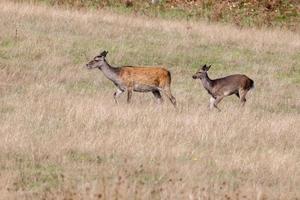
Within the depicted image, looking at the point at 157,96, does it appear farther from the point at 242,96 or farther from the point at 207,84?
the point at 242,96

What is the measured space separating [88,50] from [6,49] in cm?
270

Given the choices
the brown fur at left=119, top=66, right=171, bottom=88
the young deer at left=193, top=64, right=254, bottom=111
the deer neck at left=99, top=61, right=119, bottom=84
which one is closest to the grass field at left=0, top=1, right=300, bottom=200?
the young deer at left=193, top=64, right=254, bottom=111

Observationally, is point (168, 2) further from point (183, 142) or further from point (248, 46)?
point (183, 142)

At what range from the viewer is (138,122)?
43.5ft

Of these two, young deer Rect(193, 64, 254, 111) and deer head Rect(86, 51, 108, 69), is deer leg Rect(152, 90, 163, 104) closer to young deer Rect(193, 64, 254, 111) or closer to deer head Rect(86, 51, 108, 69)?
young deer Rect(193, 64, 254, 111)

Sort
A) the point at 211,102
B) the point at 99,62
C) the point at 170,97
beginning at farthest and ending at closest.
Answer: the point at 99,62 < the point at 211,102 < the point at 170,97

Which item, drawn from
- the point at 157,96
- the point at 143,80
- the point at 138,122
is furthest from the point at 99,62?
the point at 138,122

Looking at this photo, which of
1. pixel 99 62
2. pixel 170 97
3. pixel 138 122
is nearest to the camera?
pixel 138 122

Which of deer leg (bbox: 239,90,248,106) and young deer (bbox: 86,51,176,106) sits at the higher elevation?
young deer (bbox: 86,51,176,106)

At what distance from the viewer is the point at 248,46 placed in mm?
26750

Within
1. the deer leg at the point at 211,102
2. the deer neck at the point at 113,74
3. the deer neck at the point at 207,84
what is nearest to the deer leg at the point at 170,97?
the deer leg at the point at 211,102

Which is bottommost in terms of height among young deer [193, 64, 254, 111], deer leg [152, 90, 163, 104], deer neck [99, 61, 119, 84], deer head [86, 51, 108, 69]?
deer leg [152, 90, 163, 104]

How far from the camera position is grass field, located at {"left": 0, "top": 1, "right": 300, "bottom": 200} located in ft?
30.7

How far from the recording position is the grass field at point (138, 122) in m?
9.37
